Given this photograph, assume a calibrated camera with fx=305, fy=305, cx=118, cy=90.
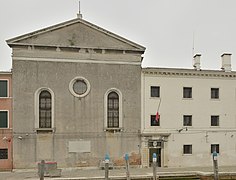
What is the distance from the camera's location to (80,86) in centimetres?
2406

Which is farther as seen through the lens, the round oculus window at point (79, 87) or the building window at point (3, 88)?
the round oculus window at point (79, 87)

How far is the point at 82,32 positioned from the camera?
24.1 m

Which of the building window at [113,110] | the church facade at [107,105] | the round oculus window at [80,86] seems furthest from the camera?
the building window at [113,110]

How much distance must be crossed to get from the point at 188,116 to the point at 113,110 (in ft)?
21.2

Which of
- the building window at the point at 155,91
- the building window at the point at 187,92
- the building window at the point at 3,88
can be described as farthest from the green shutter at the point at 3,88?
the building window at the point at 187,92

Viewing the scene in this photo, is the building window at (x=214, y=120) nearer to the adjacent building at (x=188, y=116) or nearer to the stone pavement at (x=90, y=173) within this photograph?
the adjacent building at (x=188, y=116)

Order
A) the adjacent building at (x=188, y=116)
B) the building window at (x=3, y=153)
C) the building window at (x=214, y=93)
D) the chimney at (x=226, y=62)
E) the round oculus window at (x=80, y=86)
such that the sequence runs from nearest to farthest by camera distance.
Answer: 1. the building window at (x=3, y=153)
2. the round oculus window at (x=80, y=86)
3. the adjacent building at (x=188, y=116)
4. the building window at (x=214, y=93)
5. the chimney at (x=226, y=62)

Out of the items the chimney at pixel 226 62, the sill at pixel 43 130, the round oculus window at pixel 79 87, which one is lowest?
the sill at pixel 43 130

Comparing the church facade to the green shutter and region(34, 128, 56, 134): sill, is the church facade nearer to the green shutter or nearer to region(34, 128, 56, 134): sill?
region(34, 128, 56, 134): sill

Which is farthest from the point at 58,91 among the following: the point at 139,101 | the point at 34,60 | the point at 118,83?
the point at 139,101

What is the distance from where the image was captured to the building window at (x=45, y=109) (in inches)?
918

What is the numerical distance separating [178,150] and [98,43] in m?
10.9

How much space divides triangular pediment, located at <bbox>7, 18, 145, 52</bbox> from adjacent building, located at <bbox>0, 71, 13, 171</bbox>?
2858 millimetres

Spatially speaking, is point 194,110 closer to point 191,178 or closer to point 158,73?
point 158,73
